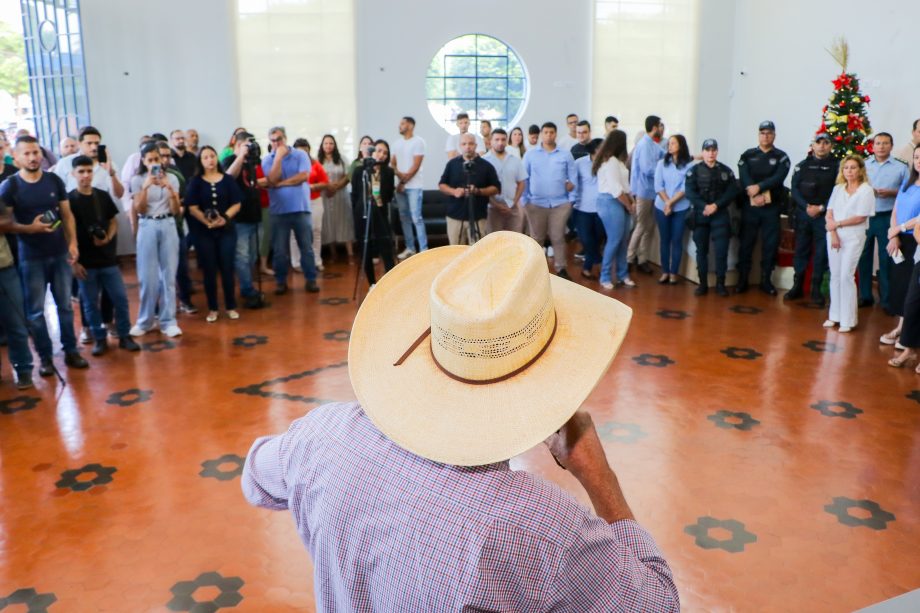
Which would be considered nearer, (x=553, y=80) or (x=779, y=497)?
(x=779, y=497)

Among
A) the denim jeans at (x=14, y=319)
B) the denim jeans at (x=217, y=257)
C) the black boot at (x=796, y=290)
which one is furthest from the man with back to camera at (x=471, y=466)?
the black boot at (x=796, y=290)

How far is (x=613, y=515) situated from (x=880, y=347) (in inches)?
205

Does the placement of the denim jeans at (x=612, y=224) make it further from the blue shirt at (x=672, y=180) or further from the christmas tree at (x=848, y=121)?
the christmas tree at (x=848, y=121)

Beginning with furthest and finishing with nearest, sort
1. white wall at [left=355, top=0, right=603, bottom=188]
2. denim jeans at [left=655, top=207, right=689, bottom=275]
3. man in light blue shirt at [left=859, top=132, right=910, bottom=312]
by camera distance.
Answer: white wall at [left=355, top=0, right=603, bottom=188] → denim jeans at [left=655, top=207, right=689, bottom=275] → man in light blue shirt at [left=859, top=132, right=910, bottom=312]

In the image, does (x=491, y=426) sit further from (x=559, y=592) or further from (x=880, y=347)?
(x=880, y=347)

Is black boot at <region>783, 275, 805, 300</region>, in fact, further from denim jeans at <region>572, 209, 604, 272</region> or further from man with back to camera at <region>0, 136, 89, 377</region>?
man with back to camera at <region>0, 136, 89, 377</region>

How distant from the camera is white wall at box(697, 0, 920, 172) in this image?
7.81 metres

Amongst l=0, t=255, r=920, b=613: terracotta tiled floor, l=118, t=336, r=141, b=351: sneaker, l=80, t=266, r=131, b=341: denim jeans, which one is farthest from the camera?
l=118, t=336, r=141, b=351: sneaker

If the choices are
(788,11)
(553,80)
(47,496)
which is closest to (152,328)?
(47,496)

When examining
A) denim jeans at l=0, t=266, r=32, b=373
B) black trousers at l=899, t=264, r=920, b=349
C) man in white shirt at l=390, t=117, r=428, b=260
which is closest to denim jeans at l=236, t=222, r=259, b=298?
denim jeans at l=0, t=266, r=32, b=373

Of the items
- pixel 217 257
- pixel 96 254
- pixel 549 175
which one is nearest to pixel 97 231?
pixel 96 254

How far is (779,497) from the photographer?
3484 mm

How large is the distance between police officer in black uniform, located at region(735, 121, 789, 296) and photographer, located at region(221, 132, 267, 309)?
4.46 meters

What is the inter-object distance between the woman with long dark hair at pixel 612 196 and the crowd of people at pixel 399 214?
0.05ft
